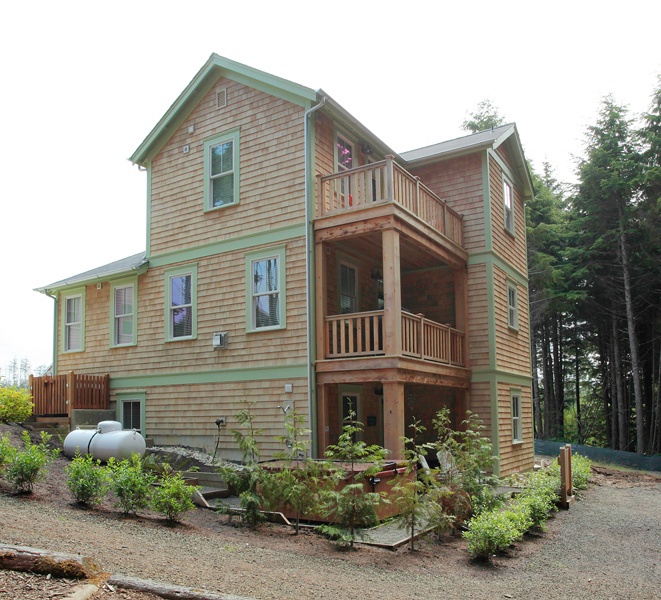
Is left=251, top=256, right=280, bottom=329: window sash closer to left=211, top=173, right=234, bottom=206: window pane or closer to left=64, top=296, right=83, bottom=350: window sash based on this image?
left=211, top=173, right=234, bottom=206: window pane

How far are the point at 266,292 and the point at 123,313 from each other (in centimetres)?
524

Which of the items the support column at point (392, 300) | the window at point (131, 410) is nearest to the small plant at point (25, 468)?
the support column at point (392, 300)

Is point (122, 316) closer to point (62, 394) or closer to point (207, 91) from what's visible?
point (62, 394)

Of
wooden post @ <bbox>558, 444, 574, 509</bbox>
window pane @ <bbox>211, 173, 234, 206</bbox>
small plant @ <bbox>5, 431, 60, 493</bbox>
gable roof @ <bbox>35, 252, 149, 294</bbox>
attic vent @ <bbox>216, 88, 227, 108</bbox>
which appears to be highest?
attic vent @ <bbox>216, 88, 227, 108</bbox>

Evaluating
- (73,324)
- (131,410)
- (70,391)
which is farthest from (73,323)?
(131,410)

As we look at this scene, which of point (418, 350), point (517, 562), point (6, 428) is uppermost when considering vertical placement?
point (418, 350)

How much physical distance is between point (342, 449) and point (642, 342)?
2485 cm

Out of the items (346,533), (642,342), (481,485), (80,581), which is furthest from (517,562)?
(642,342)

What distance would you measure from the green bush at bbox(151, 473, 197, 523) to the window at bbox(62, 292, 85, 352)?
432 inches

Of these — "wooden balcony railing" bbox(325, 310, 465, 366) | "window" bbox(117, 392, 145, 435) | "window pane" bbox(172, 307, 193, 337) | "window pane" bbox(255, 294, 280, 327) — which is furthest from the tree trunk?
"window" bbox(117, 392, 145, 435)

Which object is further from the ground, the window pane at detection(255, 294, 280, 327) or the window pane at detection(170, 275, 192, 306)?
the window pane at detection(170, 275, 192, 306)

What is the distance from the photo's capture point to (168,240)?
55.9ft

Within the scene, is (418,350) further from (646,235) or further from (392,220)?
(646,235)

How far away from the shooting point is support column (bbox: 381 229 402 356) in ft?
41.9
